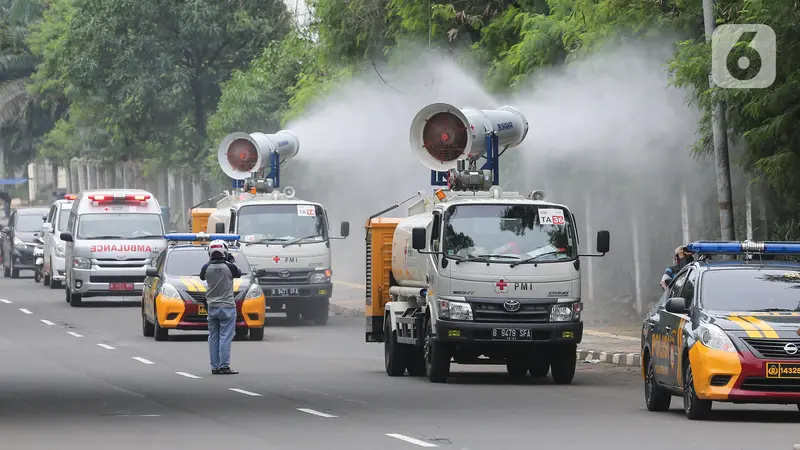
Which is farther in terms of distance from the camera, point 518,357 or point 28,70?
point 28,70

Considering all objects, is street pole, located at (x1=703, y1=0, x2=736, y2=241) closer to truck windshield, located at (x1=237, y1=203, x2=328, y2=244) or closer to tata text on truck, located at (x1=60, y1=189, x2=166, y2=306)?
truck windshield, located at (x1=237, y1=203, x2=328, y2=244)

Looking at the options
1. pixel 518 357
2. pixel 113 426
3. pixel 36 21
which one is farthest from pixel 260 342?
pixel 36 21

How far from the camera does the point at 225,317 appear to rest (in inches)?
885

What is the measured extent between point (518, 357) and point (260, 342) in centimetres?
841

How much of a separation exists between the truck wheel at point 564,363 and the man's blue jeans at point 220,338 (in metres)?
3.97

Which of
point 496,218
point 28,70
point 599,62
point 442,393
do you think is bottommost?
point 442,393

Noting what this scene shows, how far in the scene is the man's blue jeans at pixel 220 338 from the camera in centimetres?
2206

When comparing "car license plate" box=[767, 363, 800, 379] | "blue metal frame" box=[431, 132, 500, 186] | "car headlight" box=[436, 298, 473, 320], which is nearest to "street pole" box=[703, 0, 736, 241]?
"blue metal frame" box=[431, 132, 500, 186]

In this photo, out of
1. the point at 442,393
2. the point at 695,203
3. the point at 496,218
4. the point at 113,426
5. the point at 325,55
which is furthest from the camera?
the point at 325,55

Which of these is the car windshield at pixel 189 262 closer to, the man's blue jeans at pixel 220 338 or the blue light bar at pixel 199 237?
the blue light bar at pixel 199 237

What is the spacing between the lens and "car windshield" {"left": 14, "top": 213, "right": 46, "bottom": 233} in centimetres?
5331

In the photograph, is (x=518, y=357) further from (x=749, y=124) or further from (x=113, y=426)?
(x=113, y=426)

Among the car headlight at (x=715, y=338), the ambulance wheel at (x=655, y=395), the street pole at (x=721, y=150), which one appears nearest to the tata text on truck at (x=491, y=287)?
the street pole at (x=721, y=150)

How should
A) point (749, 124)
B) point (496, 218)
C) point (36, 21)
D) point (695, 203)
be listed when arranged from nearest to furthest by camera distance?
1. point (496, 218)
2. point (749, 124)
3. point (695, 203)
4. point (36, 21)
